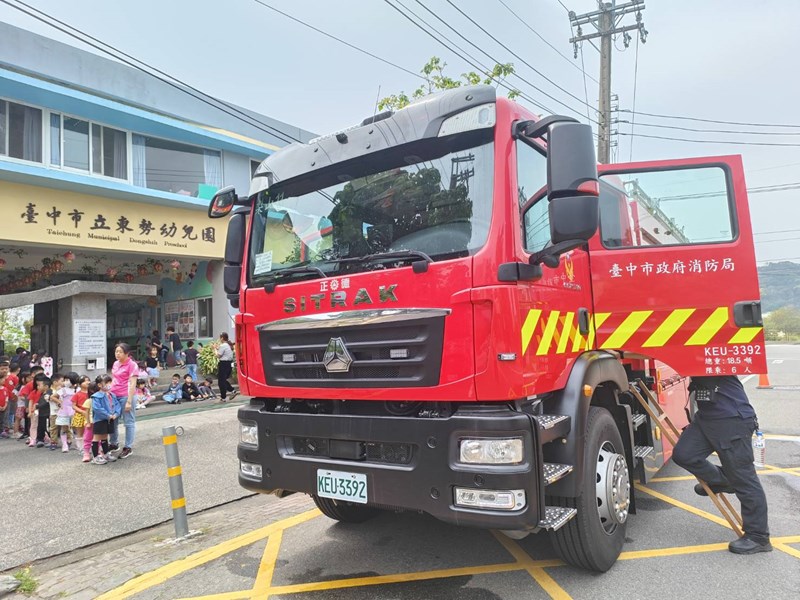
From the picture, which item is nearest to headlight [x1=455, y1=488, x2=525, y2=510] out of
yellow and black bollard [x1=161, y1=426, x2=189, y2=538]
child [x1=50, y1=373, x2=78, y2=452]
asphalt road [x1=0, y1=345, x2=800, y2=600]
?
asphalt road [x1=0, y1=345, x2=800, y2=600]

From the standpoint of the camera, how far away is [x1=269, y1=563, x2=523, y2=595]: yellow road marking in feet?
11.2

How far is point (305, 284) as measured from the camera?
11.3 feet

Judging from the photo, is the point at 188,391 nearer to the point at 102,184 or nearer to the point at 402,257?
the point at 102,184

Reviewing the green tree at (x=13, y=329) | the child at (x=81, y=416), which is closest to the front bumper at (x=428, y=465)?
the child at (x=81, y=416)

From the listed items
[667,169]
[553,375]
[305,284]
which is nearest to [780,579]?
[553,375]

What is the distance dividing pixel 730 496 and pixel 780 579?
1.93 metres

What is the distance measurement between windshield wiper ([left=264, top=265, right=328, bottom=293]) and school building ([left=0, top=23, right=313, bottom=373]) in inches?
286

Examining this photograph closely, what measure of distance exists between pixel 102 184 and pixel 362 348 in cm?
1197

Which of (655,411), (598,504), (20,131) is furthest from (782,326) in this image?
(20,131)

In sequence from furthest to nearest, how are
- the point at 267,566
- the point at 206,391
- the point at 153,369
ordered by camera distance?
the point at 153,369, the point at 206,391, the point at 267,566

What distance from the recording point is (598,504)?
11.2ft

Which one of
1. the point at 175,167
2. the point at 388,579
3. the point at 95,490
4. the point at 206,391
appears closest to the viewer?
the point at 388,579

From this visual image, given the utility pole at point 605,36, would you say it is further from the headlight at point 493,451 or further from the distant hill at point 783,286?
the distant hill at point 783,286

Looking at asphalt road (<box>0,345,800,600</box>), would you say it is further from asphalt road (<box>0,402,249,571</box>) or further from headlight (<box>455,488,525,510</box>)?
headlight (<box>455,488,525,510</box>)
